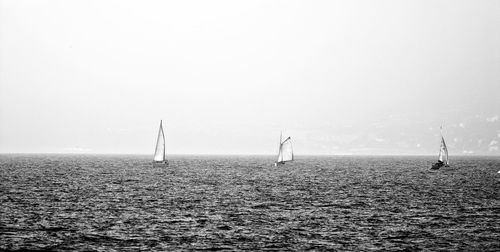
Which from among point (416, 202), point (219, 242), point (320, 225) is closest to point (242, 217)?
point (320, 225)

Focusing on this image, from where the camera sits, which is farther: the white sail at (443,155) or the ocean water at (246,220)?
the white sail at (443,155)

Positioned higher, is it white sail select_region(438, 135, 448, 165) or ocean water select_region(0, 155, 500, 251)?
white sail select_region(438, 135, 448, 165)

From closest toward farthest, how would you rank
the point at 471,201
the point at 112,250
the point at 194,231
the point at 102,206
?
the point at 112,250, the point at 194,231, the point at 102,206, the point at 471,201

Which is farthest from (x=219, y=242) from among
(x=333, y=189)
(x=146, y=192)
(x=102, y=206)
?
(x=333, y=189)

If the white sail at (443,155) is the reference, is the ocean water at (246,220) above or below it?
below

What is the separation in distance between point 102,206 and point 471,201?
44.9 metres

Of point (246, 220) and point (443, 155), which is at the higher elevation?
point (443, 155)

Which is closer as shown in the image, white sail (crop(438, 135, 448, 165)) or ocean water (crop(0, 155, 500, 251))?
ocean water (crop(0, 155, 500, 251))

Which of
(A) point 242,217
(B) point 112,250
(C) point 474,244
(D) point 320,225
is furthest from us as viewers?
(A) point 242,217

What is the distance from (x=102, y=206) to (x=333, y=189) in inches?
1645

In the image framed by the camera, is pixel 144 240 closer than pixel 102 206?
Yes

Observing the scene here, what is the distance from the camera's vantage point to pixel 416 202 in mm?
77188

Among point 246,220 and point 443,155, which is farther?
point 443,155

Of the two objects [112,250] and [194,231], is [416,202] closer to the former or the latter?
[194,231]
